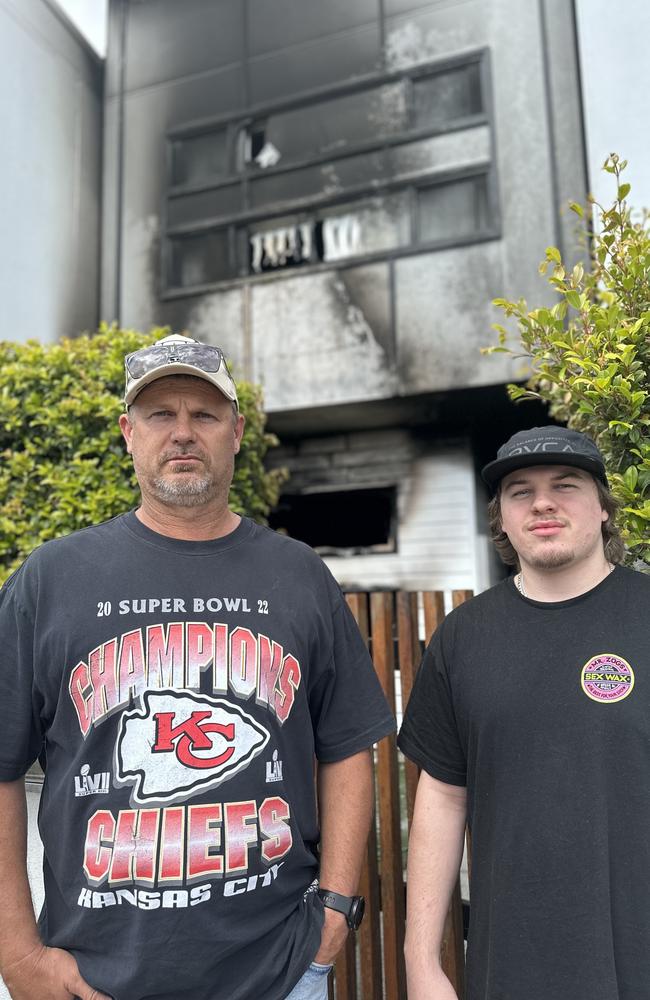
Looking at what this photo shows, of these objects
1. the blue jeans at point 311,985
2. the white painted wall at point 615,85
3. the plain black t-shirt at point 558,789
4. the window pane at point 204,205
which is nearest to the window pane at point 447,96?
the white painted wall at point 615,85

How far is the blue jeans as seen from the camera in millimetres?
1772

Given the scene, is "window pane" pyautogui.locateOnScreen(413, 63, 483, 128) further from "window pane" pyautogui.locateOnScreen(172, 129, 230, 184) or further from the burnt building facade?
"window pane" pyautogui.locateOnScreen(172, 129, 230, 184)

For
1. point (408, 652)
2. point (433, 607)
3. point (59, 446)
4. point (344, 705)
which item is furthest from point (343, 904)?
point (59, 446)

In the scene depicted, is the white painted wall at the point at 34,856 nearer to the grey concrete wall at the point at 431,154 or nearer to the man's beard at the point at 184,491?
the man's beard at the point at 184,491

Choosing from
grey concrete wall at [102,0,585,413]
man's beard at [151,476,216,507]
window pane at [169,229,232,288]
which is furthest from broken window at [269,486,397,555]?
man's beard at [151,476,216,507]

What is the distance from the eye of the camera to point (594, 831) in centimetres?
160

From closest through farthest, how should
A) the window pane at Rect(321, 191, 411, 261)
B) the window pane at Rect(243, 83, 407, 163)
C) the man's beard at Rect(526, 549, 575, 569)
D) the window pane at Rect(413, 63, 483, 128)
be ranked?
the man's beard at Rect(526, 549, 575, 569) < the window pane at Rect(413, 63, 483, 128) < the window pane at Rect(321, 191, 411, 261) < the window pane at Rect(243, 83, 407, 163)

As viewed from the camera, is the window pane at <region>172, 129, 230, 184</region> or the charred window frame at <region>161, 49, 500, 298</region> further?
the window pane at <region>172, 129, 230, 184</region>

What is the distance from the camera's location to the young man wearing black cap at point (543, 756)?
159 centimetres

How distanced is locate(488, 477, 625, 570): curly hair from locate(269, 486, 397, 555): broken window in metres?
5.72

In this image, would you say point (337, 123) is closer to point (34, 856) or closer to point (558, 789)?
point (34, 856)

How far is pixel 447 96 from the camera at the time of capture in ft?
23.9

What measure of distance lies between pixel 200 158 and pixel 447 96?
9.27ft

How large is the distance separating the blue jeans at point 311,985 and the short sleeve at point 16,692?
2.80 feet
